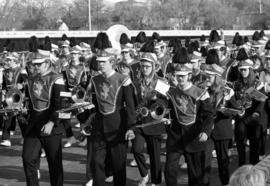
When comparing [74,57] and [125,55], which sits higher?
[125,55]

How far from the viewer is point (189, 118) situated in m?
6.82

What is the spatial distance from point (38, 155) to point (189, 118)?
75.6 inches

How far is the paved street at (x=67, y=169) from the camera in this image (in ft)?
28.0

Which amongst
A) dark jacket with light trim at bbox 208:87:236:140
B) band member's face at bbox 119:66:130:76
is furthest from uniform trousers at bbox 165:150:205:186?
band member's face at bbox 119:66:130:76

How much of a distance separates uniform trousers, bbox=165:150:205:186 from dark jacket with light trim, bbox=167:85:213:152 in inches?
2.5

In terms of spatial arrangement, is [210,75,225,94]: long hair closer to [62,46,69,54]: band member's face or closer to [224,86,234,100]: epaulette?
[224,86,234,100]: epaulette

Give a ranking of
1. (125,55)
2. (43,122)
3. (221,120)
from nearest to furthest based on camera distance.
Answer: (43,122)
(221,120)
(125,55)

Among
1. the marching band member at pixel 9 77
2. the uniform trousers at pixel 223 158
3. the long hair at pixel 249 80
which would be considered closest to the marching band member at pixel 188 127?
the uniform trousers at pixel 223 158

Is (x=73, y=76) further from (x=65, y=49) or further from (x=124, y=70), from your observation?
(x=65, y=49)

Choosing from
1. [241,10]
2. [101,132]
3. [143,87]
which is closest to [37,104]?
[101,132]

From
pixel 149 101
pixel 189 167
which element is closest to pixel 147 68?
pixel 149 101

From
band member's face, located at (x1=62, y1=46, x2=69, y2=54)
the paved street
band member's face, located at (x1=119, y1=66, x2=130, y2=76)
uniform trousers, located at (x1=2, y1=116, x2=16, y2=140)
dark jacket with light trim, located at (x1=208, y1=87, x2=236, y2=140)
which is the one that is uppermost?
band member's face, located at (x1=119, y1=66, x2=130, y2=76)

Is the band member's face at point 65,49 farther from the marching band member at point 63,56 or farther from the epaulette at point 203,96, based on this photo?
the epaulette at point 203,96

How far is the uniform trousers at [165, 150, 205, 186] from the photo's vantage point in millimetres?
6645
